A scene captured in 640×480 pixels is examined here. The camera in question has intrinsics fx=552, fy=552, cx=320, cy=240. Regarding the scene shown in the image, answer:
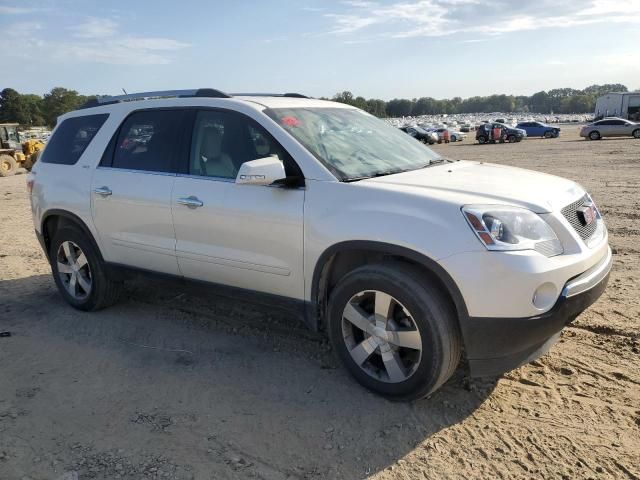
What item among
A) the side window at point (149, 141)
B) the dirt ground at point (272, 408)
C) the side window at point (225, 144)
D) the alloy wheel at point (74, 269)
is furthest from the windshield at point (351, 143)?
the alloy wheel at point (74, 269)

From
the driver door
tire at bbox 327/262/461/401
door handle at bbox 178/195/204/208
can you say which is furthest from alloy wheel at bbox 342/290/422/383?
door handle at bbox 178/195/204/208

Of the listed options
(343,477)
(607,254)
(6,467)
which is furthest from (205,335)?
(607,254)

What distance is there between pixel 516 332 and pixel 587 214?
1093mm

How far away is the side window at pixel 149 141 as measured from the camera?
4359 millimetres

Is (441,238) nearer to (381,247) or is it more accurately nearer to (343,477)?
(381,247)

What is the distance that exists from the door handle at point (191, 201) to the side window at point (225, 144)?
20 cm

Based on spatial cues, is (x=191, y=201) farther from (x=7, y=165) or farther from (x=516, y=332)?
(x=7, y=165)

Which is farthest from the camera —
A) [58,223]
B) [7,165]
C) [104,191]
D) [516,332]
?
[7,165]

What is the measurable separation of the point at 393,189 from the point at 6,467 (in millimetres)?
2622

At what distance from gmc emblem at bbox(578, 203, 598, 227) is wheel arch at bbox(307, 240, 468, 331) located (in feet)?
3.44

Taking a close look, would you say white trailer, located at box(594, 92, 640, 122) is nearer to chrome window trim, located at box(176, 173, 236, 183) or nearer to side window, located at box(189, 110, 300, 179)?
side window, located at box(189, 110, 300, 179)

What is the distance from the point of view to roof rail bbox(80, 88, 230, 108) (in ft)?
14.2

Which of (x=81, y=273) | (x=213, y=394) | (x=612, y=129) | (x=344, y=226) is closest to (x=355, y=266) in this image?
(x=344, y=226)

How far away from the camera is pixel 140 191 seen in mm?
4422
